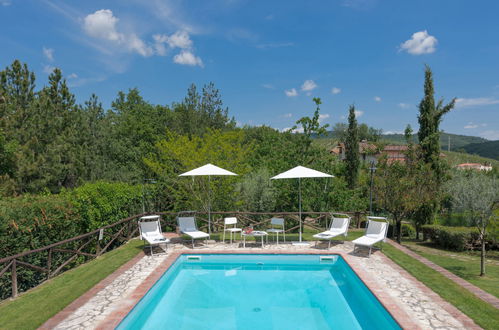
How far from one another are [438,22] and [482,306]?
1299 cm

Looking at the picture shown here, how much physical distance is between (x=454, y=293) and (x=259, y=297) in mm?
4037

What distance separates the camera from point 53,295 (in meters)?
6.14

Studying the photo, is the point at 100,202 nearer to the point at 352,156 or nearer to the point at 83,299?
the point at 83,299

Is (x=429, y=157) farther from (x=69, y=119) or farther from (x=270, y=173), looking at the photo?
(x=69, y=119)

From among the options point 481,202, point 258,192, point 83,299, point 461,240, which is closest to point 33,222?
point 83,299

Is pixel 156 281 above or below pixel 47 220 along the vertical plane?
below

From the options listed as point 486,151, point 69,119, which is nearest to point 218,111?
point 69,119

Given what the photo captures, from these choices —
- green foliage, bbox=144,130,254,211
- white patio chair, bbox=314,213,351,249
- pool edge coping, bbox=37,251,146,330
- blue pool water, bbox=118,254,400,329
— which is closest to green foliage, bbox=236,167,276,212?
green foliage, bbox=144,130,254,211

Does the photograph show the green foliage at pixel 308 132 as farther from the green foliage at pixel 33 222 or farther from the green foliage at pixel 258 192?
the green foliage at pixel 33 222

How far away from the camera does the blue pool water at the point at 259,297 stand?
5.68m

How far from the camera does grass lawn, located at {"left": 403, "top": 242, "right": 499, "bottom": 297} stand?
7271mm

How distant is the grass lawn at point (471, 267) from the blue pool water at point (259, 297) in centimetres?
303

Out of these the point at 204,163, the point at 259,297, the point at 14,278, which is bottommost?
the point at 259,297

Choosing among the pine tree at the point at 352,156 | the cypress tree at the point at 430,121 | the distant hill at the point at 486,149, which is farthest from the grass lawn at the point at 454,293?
the distant hill at the point at 486,149
